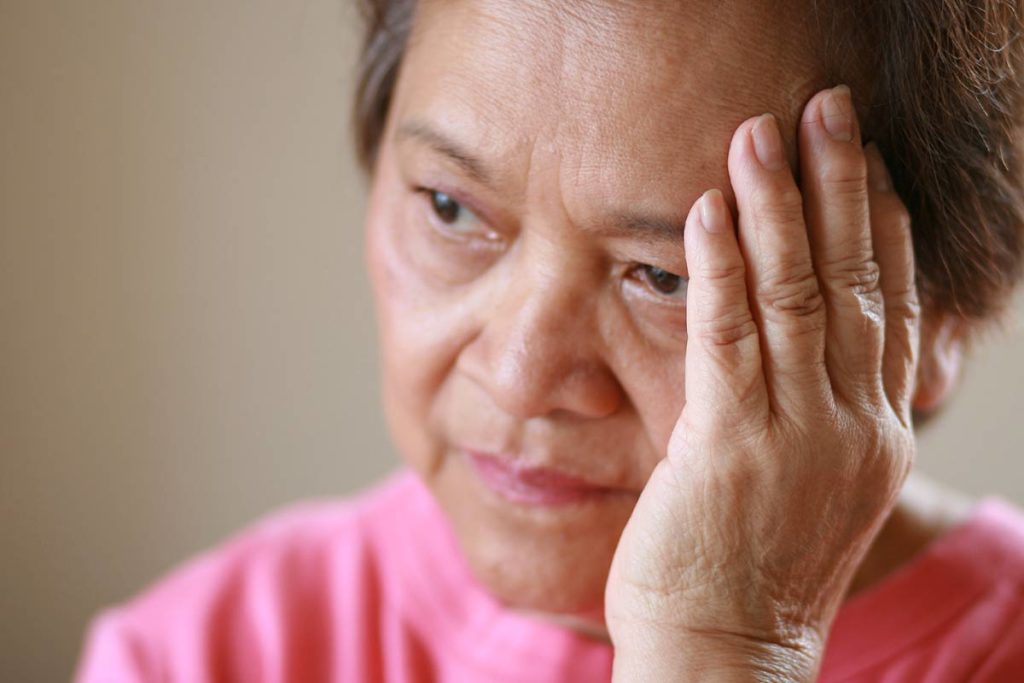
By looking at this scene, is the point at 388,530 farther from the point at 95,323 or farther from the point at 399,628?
the point at 95,323

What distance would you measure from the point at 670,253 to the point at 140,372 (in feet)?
4.63

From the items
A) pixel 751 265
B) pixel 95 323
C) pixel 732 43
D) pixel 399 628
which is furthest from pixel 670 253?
pixel 95 323

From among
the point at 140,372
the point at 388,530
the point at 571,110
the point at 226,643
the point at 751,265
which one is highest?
the point at 571,110

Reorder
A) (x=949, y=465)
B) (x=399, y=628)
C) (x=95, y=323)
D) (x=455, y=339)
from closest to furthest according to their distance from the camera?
(x=455, y=339), (x=399, y=628), (x=95, y=323), (x=949, y=465)

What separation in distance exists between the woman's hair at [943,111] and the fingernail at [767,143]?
0.08 meters

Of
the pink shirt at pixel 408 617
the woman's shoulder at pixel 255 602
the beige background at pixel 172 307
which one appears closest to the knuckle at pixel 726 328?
the pink shirt at pixel 408 617

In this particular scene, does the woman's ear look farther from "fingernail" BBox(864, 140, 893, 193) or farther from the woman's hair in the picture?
"fingernail" BBox(864, 140, 893, 193)

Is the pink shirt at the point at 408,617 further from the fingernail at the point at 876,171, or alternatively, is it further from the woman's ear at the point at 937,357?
the fingernail at the point at 876,171

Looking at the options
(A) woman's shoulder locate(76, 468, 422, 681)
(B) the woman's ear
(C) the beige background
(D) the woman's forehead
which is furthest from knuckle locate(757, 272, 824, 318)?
(C) the beige background

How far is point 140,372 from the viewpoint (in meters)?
2.17

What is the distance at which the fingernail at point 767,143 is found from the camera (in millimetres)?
979

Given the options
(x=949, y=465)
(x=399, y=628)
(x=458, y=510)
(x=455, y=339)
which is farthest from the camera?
(x=949, y=465)

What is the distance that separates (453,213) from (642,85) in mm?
258

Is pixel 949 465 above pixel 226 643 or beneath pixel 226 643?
above
